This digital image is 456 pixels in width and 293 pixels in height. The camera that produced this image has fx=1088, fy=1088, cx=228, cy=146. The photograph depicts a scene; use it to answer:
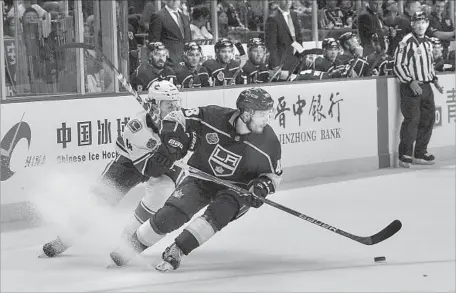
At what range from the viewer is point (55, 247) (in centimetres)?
621

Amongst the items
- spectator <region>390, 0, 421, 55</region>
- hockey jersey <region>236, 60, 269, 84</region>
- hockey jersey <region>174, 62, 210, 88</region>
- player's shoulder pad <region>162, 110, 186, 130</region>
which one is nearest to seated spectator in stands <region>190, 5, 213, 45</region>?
hockey jersey <region>236, 60, 269, 84</region>

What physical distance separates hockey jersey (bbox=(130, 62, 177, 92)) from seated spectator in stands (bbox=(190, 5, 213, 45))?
1110 millimetres

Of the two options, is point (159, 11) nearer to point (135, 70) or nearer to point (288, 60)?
point (135, 70)

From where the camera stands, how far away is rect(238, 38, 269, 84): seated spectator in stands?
956 cm

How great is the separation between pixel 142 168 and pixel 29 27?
2216 mm

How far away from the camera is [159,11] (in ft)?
30.0

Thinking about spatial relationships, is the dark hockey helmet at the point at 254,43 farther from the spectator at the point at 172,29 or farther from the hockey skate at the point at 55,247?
the hockey skate at the point at 55,247

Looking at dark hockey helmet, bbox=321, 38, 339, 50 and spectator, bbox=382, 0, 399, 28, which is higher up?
spectator, bbox=382, 0, 399, 28

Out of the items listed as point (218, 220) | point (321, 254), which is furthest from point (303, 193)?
point (218, 220)

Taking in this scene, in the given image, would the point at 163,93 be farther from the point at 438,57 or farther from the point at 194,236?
the point at 438,57

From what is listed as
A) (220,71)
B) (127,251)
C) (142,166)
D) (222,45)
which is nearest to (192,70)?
(220,71)

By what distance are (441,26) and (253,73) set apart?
3.40m

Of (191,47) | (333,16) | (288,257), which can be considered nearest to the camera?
(288,257)

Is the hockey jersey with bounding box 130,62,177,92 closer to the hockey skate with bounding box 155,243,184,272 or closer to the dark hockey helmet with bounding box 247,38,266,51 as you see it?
the dark hockey helmet with bounding box 247,38,266,51
